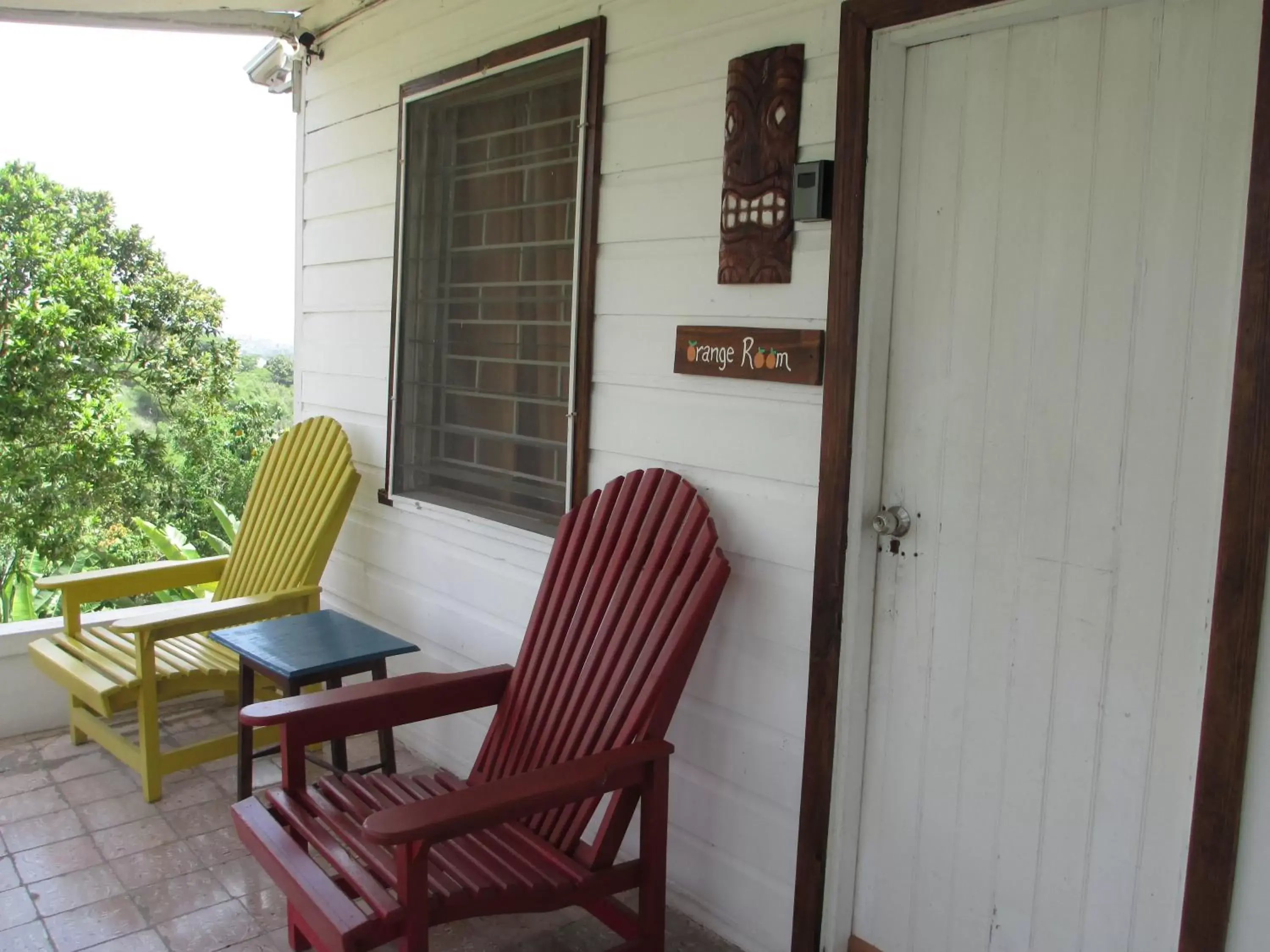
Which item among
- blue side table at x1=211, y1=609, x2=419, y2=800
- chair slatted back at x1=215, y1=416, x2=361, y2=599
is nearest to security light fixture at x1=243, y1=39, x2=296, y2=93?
chair slatted back at x1=215, y1=416, x2=361, y2=599

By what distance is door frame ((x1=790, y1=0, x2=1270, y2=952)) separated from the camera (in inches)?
63.6

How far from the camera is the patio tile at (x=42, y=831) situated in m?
2.88

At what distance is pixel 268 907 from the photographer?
258 centimetres

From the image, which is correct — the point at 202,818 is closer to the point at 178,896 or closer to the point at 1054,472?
the point at 178,896

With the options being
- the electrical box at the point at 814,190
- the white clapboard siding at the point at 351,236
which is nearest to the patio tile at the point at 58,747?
the white clapboard siding at the point at 351,236

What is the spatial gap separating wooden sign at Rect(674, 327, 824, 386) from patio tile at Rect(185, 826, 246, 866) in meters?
1.85

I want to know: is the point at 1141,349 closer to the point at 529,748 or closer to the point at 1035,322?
the point at 1035,322

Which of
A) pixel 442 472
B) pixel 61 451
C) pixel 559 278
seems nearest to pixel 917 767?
pixel 559 278

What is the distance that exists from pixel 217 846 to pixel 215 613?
722 millimetres

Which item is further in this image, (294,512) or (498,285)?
(294,512)

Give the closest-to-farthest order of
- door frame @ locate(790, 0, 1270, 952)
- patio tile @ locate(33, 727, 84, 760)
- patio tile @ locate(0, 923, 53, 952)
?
door frame @ locate(790, 0, 1270, 952) < patio tile @ locate(0, 923, 53, 952) < patio tile @ locate(33, 727, 84, 760)

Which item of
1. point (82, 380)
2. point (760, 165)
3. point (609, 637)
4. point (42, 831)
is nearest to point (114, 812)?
point (42, 831)

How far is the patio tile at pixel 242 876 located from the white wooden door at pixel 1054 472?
1575 millimetres

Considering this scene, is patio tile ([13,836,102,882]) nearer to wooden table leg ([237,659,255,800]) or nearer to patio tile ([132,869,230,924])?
patio tile ([132,869,230,924])
